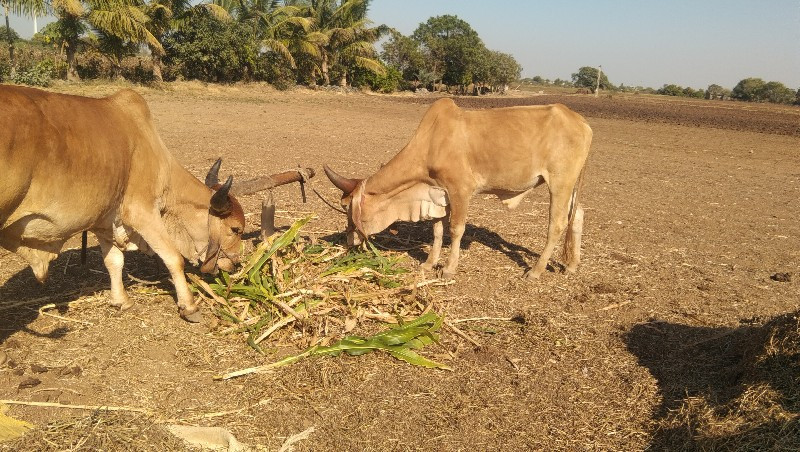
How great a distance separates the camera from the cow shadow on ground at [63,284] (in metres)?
5.39

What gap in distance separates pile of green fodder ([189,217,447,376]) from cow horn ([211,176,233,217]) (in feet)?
1.75

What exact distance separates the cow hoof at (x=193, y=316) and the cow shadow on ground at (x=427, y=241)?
2476 millimetres

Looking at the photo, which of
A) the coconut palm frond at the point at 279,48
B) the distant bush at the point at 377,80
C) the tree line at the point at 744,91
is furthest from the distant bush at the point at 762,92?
the coconut palm frond at the point at 279,48

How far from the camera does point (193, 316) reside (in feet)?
17.8

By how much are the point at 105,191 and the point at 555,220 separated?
4614 millimetres

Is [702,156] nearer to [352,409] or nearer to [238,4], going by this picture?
[352,409]

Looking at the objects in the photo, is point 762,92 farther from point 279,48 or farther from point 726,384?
point 726,384

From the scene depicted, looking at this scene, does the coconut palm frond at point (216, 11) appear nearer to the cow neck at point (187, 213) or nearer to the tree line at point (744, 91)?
the cow neck at point (187, 213)

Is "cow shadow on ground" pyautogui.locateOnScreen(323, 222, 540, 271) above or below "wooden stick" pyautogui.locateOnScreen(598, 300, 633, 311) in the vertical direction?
above

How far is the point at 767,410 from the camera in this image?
3.86 meters

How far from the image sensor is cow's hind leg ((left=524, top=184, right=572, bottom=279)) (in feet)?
22.9

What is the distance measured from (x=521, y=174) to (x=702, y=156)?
12.7 metres

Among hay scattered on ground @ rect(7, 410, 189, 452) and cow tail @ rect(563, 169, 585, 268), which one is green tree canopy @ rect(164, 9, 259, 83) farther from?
hay scattered on ground @ rect(7, 410, 189, 452)

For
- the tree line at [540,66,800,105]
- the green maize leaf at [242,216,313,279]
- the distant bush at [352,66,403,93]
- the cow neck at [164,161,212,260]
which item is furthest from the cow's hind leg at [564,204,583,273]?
the tree line at [540,66,800,105]
